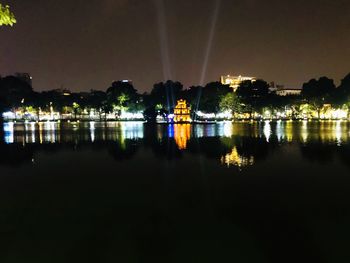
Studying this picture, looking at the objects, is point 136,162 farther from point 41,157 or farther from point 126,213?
point 126,213

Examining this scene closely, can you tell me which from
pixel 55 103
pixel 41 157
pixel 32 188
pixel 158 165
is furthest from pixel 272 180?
pixel 55 103

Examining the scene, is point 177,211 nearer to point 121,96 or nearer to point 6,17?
point 6,17

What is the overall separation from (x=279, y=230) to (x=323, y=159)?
41.0ft

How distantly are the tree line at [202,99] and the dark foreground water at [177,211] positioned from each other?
85335 mm

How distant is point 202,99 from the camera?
111000 mm

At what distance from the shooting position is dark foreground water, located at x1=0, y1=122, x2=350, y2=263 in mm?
7562

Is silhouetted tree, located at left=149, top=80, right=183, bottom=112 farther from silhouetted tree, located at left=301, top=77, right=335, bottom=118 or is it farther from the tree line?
silhouetted tree, located at left=301, top=77, right=335, bottom=118

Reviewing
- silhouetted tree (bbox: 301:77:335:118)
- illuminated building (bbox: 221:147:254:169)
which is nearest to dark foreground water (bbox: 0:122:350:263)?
illuminated building (bbox: 221:147:254:169)

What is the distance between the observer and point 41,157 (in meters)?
22.5

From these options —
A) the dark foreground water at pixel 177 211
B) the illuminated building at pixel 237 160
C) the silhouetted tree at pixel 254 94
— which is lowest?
the dark foreground water at pixel 177 211

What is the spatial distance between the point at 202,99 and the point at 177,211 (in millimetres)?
101706

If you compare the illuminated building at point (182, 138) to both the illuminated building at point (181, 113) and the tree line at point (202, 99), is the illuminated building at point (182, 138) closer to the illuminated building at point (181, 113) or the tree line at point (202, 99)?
the illuminated building at point (181, 113)

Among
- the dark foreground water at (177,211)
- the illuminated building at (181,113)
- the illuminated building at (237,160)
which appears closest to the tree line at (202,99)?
the illuminated building at (181,113)

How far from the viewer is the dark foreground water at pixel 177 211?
24.8ft
